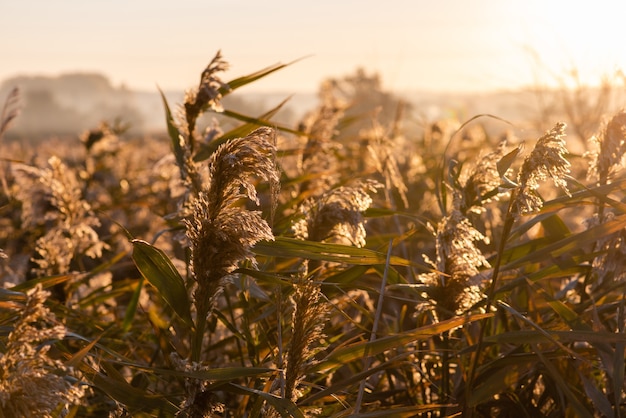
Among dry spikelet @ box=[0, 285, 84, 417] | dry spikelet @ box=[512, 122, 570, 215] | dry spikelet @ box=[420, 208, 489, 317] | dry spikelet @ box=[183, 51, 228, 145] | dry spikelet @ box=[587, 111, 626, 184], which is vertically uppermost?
dry spikelet @ box=[183, 51, 228, 145]

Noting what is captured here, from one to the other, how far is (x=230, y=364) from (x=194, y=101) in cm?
89

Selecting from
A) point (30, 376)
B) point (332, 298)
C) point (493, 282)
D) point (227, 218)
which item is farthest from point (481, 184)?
point (30, 376)

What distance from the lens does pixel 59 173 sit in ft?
10.6

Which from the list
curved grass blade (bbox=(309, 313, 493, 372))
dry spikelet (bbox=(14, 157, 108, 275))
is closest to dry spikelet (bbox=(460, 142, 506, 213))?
curved grass blade (bbox=(309, 313, 493, 372))

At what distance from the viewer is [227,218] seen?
5.66 feet

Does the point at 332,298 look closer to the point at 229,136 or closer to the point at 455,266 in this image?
the point at 455,266

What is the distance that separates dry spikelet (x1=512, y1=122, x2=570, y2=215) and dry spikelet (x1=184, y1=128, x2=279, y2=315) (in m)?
0.55

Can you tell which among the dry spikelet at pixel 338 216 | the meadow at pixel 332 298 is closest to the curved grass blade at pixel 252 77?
the meadow at pixel 332 298

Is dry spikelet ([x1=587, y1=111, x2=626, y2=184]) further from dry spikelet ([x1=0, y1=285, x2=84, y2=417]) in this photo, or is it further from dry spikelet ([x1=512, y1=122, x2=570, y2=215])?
dry spikelet ([x1=0, y1=285, x2=84, y2=417])

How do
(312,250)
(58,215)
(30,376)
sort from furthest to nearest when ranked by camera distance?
(58,215)
(312,250)
(30,376)

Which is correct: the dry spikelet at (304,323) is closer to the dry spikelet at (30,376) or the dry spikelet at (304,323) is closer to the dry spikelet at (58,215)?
the dry spikelet at (30,376)

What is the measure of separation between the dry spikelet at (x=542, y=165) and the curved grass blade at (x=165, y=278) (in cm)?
79

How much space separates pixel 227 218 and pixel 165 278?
0.34 meters

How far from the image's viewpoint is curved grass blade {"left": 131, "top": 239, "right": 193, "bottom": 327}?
1.97 m
